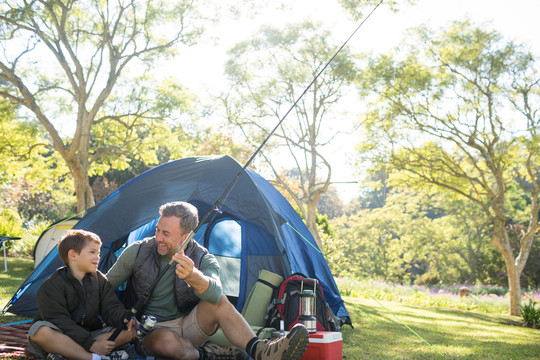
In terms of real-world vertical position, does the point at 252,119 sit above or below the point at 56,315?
above

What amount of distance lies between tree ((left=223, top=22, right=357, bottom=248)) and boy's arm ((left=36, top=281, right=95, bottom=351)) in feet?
30.0

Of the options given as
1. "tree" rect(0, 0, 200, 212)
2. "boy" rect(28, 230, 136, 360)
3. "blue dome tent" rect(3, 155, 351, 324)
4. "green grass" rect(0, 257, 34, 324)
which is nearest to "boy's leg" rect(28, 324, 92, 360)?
"boy" rect(28, 230, 136, 360)

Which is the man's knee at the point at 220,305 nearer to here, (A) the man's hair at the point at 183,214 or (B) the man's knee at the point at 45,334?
(A) the man's hair at the point at 183,214

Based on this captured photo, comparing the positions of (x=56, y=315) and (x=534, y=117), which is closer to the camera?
(x=56, y=315)

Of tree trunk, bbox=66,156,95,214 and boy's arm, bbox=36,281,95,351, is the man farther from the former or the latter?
tree trunk, bbox=66,156,95,214

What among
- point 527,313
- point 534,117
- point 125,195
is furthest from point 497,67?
point 125,195

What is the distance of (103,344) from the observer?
261 cm

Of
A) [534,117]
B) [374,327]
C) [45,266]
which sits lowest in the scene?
[374,327]

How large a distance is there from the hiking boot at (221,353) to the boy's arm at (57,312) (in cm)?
64

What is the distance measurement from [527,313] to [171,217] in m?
7.37

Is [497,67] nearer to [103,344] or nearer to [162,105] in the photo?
[162,105]

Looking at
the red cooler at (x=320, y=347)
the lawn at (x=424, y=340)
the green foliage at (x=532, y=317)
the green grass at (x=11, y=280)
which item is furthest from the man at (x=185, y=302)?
the green foliage at (x=532, y=317)

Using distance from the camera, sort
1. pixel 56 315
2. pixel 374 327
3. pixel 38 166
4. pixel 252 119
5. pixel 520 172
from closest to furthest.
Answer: pixel 56 315, pixel 374 327, pixel 520 172, pixel 38 166, pixel 252 119

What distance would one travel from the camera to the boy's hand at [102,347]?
2594mm
